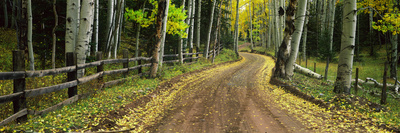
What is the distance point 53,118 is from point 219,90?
19.0 ft

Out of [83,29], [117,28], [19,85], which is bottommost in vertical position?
[19,85]

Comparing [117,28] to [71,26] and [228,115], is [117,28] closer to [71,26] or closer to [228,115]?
[71,26]

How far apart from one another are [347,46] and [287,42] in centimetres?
360

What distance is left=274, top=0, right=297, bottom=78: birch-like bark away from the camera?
10.7 meters

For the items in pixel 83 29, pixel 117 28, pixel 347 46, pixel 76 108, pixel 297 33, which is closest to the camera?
pixel 76 108

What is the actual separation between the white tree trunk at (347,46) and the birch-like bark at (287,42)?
124 inches

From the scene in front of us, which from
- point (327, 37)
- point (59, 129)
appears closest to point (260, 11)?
point (327, 37)

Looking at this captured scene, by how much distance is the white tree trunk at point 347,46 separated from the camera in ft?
24.2

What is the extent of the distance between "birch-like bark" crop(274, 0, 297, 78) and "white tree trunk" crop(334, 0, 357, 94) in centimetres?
316

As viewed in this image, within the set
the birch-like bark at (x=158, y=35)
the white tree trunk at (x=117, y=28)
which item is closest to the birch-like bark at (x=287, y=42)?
the birch-like bark at (x=158, y=35)

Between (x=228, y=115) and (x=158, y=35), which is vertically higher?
(x=158, y=35)

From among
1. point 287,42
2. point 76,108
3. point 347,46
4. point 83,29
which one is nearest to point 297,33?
point 287,42

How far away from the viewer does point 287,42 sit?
1097 cm

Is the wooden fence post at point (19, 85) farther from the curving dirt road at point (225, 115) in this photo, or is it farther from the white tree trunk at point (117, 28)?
the white tree trunk at point (117, 28)
